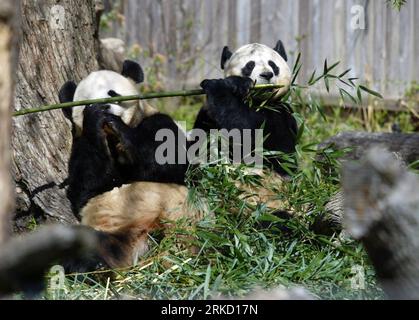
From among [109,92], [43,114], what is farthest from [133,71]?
[43,114]

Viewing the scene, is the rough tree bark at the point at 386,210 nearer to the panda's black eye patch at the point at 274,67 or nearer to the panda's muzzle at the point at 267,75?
the panda's muzzle at the point at 267,75

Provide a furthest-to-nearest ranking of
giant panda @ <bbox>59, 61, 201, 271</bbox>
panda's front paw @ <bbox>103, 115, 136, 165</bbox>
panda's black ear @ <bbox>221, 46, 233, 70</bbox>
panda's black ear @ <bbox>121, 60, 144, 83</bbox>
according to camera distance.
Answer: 1. panda's black ear @ <bbox>221, 46, 233, 70</bbox>
2. panda's black ear @ <bbox>121, 60, 144, 83</bbox>
3. panda's front paw @ <bbox>103, 115, 136, 165</bbox>
4. giant panda @ <bbox>59, 61, 201, 271</bbox>

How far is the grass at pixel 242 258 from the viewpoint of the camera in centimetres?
424

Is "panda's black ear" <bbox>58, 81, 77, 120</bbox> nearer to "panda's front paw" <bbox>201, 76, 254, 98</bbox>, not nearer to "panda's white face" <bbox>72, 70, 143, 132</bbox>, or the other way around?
"panda's white face" <bbox>72, 70, 143, 132</bbox>

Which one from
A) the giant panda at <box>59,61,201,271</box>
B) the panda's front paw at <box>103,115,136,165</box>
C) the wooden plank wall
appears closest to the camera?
the giant panda at <box>59,61,201,271</box>

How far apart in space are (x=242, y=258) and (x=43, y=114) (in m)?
2.06

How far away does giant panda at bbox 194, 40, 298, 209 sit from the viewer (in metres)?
5.67

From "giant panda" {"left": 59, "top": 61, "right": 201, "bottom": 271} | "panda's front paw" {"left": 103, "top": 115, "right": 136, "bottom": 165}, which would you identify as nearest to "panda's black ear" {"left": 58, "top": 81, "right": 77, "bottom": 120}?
"giant panda" {"left": 59, "top": 61, "right": 201, "bottom": 271}

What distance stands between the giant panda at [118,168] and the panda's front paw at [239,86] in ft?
1.70

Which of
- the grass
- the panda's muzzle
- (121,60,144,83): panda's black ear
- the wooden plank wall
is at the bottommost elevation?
the grass

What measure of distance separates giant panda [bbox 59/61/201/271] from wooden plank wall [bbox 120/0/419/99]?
467 cm

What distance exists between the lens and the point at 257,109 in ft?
18.4

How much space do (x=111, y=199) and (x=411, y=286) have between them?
3.04 meters

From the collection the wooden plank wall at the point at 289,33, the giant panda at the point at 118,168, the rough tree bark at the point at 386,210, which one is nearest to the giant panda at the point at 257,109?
the giant panda at the point at 118,168
